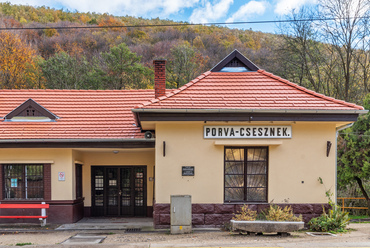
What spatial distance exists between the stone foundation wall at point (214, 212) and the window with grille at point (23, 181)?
15.4ft

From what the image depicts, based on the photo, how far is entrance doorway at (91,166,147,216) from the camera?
43.9 ft

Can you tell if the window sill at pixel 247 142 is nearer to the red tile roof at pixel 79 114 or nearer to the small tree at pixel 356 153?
the red tile roof at pixel 79 114

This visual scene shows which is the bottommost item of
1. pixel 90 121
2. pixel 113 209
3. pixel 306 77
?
pixel 113 209

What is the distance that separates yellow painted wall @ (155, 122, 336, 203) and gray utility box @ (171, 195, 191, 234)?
547 millimetres

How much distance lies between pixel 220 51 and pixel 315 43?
17.9 meters

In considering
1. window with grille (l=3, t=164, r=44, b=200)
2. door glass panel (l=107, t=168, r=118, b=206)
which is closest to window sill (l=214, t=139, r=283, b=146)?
door glass panel (l=107, t=168, r=118, b=206)

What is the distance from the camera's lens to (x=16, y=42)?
34188 mm

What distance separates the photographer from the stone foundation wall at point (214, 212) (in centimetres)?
995

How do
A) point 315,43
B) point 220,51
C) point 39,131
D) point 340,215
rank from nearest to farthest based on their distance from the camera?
point 340,215, point 39,131, point 315,43, point 220,51

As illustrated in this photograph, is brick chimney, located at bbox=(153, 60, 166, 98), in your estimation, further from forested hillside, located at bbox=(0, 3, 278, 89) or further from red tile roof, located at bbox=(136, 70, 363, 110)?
forested hillside, located at bbox=(0, 3, 278, 89)

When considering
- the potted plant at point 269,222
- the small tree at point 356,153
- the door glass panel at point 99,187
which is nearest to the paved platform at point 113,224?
the door glass panel at point 99,187

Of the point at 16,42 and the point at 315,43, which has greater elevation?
the point at 16,42

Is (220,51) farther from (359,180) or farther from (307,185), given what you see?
(307,185)

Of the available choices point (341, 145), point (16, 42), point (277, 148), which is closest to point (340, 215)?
point (277, 148)
